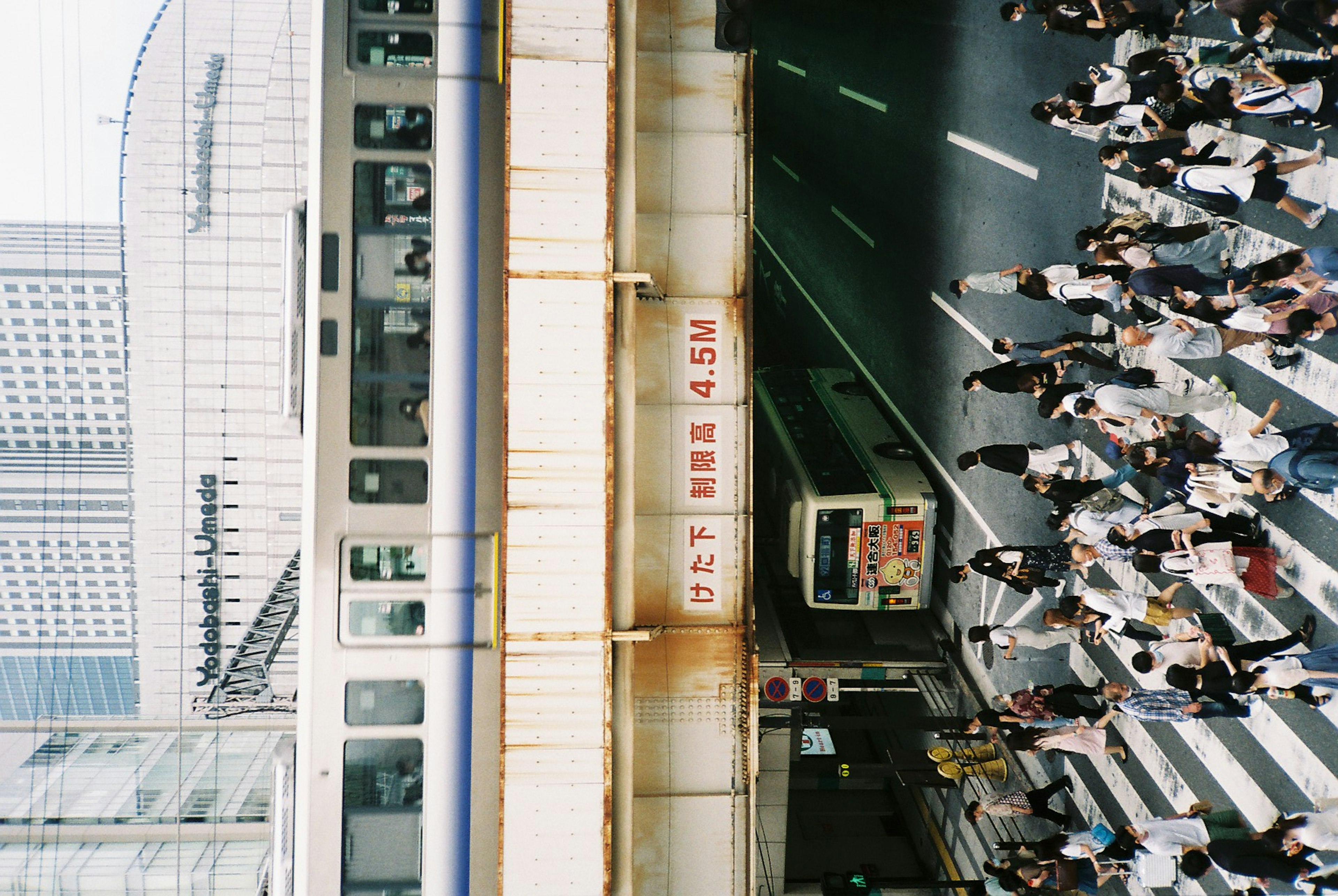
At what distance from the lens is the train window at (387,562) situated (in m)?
8.98

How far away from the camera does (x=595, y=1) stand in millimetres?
8773

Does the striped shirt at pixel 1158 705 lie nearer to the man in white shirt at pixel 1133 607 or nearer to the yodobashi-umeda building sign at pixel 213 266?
the man in white shirt at pixel 1133 607

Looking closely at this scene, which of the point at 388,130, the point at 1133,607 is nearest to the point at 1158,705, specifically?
the point at 1133,607

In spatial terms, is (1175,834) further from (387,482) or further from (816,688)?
(387,482)

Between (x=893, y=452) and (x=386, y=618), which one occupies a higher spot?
(x=893, y=452)

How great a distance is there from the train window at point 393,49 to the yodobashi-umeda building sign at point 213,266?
9.66 ft

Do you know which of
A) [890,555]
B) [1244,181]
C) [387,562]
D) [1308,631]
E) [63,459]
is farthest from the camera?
[63,459]

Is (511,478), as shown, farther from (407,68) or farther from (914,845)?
(914,845)

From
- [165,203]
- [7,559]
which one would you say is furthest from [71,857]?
[165,203]

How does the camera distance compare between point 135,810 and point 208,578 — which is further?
point 135,810

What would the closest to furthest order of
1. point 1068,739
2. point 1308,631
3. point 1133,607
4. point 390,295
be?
point 1308,631, point 1133,607, point 1068,739, point 390,295

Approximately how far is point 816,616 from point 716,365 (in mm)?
5342

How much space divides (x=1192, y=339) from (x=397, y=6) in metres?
8.61

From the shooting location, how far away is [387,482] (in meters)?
8.96
